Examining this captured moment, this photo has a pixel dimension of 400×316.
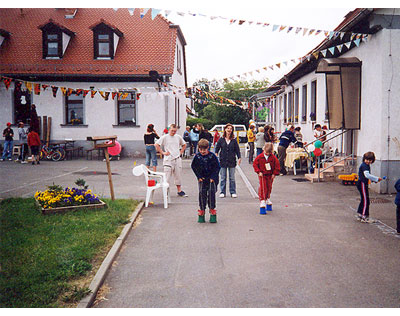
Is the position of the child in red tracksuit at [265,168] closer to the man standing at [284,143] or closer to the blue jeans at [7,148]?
the man standing at [284,143]

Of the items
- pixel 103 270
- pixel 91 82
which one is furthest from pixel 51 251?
pixel 91 82

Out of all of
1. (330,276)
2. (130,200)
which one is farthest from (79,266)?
(130,200)

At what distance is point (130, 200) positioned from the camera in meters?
10.2

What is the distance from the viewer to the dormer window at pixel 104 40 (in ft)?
80.0

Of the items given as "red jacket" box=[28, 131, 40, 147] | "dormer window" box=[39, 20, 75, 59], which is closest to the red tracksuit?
"red jacket" box=[28, 131, 40, 147]

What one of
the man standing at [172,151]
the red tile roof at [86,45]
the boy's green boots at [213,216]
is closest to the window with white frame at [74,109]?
the red tile roof at [86,45]

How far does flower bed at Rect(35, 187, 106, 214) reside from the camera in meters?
8.51

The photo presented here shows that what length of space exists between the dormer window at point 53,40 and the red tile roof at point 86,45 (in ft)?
1.11

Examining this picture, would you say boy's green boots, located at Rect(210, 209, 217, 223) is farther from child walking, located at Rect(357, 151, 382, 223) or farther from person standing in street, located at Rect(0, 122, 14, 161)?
person standing in street, located at Rect(0, 122, 14, 161)

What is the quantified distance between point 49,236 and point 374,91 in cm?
948

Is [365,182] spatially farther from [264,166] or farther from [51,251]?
[51,251]

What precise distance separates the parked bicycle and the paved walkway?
41.3ft
